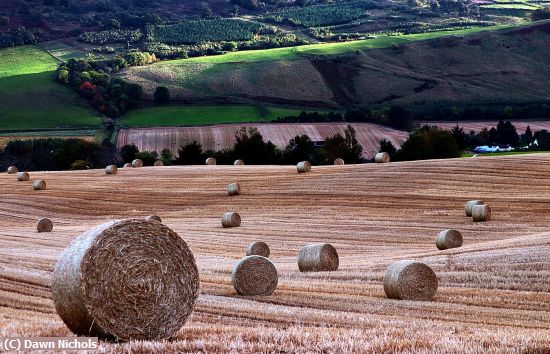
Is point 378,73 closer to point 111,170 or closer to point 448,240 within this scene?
point 111,170

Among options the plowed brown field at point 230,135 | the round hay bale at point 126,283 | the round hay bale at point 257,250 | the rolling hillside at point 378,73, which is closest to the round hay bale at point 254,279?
the round hay bale at point 126,283

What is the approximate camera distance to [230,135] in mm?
83125

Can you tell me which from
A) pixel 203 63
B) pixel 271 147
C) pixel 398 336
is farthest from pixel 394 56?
pixel 398 336

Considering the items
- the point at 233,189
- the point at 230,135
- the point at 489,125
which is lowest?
the point at 230,135

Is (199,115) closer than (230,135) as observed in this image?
No

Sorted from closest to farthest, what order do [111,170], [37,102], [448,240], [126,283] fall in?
[126,283]
[448,240]
[111,170]
[37,102]

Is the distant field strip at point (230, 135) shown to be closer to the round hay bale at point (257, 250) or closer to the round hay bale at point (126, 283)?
the round hay bale at point (257, 250)

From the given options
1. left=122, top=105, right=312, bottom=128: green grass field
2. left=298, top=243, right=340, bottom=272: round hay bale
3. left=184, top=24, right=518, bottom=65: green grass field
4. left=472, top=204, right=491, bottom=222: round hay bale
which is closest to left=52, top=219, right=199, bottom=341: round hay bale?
left=298, top=243, right=340, bottom=272: round hay bale

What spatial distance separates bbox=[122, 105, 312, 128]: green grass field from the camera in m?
91.2

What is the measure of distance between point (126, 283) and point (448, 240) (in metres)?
16.8

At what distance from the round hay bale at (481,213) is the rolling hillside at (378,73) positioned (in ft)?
224

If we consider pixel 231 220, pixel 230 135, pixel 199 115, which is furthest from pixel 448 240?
pixel 199 115

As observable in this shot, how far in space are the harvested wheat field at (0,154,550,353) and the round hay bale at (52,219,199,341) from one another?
404 millimetres

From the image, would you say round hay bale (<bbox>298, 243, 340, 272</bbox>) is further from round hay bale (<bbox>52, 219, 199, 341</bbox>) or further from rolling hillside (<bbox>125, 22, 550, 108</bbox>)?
rolling hillside (<bbox>125, 22, 550, 108</bbox>)
